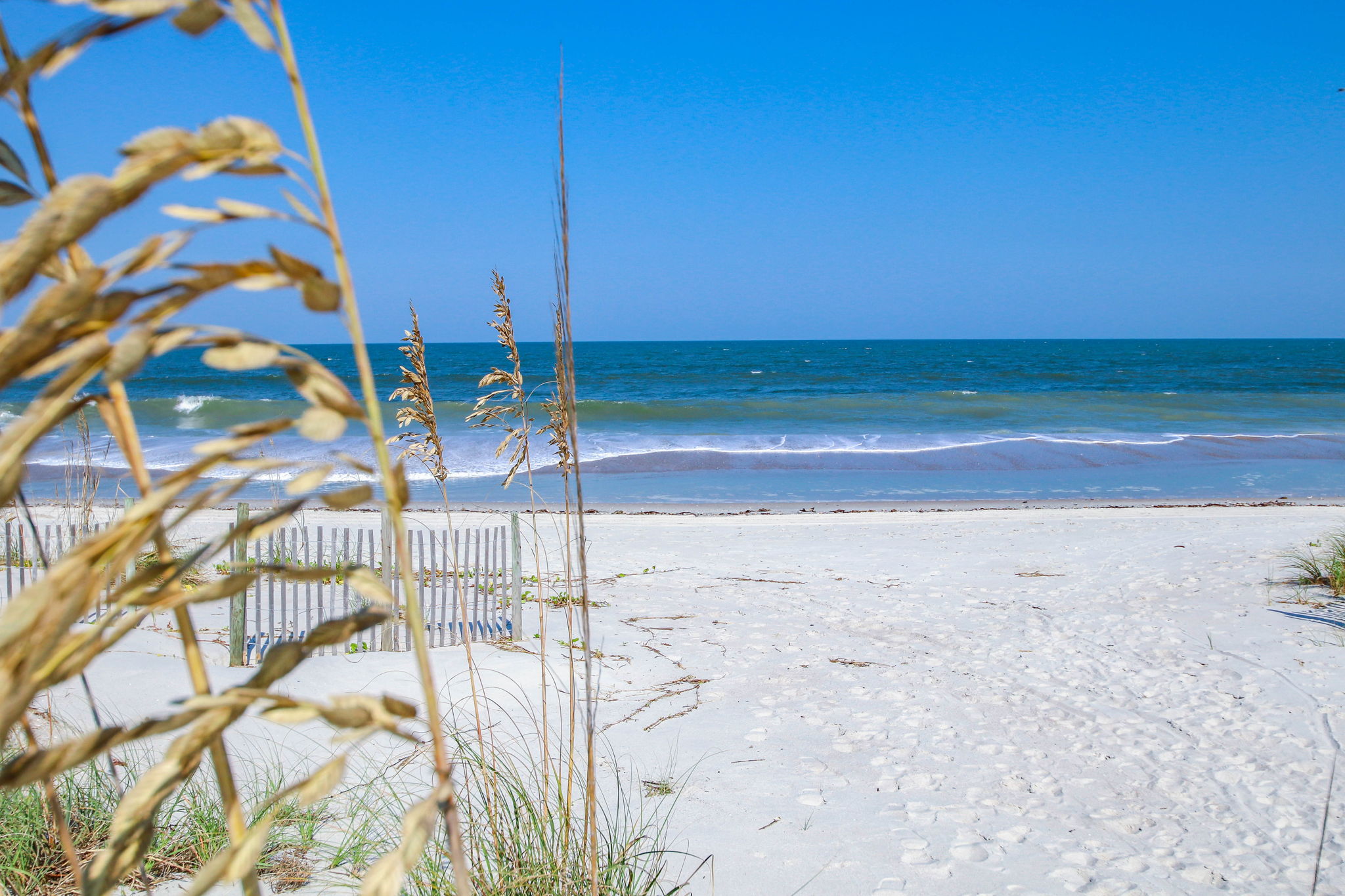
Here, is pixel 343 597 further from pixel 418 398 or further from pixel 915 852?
pixel 418 398

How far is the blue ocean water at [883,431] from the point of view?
17.3 meters

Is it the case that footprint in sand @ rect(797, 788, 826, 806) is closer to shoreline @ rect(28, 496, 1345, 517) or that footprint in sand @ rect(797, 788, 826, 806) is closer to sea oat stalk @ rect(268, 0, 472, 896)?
sea oat stalk @ rect(268, 0, 472, 896)

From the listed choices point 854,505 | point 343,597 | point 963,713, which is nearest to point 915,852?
point 963,713

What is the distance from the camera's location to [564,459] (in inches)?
80.3

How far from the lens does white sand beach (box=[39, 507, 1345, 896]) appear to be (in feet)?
12.2

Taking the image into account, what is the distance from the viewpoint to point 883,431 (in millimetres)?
26781

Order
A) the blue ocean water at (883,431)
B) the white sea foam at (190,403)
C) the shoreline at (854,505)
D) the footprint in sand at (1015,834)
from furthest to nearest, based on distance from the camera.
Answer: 1. the white sea foam at (190,403)
2. the blue ocean water at (883,431)
3. the shoreline at (854,505)
4. the footprint in sand at (1015,834)

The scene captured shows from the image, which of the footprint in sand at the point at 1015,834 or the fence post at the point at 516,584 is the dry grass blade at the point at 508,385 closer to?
the footprint in sand at the point at 1015,834

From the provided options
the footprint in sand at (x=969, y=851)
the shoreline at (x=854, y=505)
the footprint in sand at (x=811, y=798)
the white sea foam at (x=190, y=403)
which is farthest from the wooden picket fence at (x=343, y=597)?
the white sea foam at (x=190, y=403)

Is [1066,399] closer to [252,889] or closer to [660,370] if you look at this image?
[660,370]

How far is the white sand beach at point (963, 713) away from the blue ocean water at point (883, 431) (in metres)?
2.38

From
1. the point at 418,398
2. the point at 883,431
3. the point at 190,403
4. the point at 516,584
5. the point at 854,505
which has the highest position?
the point at 418,398

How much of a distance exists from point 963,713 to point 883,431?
21986mm

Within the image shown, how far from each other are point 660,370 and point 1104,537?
45.9 metres
